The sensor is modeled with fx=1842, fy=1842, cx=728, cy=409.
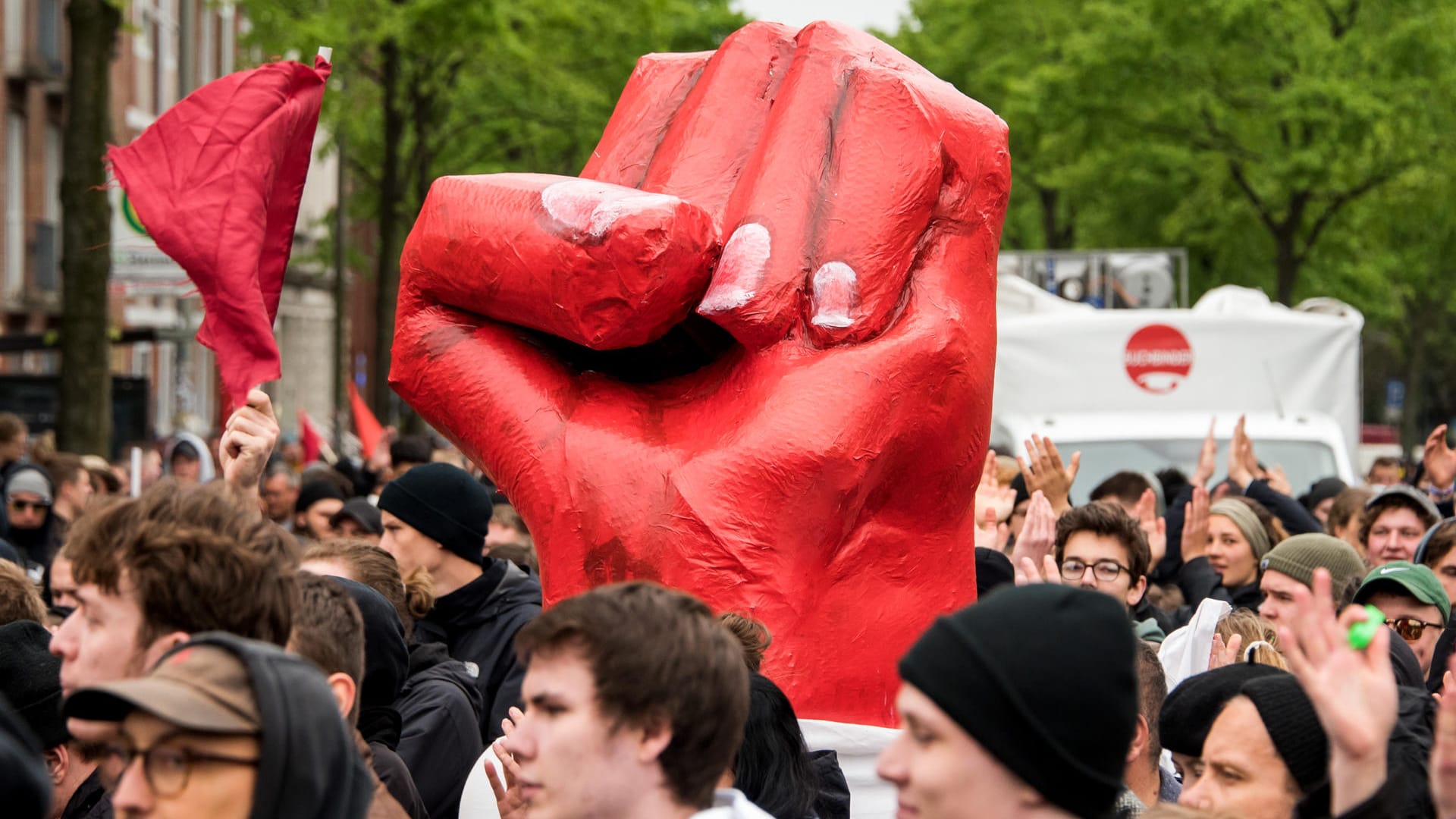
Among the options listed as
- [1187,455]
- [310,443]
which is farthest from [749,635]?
[310,443]

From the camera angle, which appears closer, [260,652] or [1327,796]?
[260,652]

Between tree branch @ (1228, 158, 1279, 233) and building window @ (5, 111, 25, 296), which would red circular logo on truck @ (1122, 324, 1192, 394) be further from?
building window @ (5, 111, 25, 296)

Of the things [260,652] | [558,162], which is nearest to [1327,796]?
[260,652]

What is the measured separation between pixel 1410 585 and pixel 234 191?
3.44 m

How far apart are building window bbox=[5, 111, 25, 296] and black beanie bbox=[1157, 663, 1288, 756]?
2226 cm

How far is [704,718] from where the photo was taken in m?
2.81

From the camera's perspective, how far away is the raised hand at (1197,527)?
23.4 ft

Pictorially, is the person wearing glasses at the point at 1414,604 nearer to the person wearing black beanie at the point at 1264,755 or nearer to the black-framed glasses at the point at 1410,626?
the black-framed glasses at the point at 1410,626

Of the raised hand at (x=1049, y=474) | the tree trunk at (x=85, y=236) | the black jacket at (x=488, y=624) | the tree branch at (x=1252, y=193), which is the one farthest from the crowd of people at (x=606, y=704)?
the tree branch at (x=1252, y=193)

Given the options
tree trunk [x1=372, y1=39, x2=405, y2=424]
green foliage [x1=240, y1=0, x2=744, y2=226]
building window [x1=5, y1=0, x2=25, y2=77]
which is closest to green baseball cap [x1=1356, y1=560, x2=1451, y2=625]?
green foliage [x1=240, y1=0, x2=744, y2=226]

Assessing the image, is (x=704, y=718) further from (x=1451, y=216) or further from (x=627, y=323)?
(x=1451, y=216)

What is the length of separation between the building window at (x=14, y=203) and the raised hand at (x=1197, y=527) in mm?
19597

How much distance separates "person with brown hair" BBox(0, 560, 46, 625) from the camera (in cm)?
458

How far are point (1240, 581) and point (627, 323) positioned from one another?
3.68 meters
